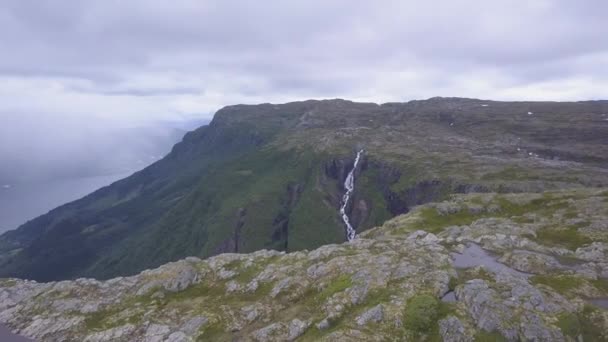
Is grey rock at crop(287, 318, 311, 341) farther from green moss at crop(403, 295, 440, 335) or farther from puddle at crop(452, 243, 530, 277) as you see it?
puddle at crop(452, 243, 530, 277)

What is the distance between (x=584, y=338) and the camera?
1422 inches

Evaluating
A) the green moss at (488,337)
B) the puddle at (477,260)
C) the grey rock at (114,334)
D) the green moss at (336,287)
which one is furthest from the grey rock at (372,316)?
the grey rock at (114,334)


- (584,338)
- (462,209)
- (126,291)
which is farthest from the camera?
(462,209)

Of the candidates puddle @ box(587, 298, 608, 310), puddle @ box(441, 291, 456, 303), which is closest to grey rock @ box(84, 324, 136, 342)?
puddle @ box(441, 291, 456, 303)

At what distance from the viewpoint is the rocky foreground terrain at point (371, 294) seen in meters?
39.5

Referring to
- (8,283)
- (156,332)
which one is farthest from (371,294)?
(8,283)

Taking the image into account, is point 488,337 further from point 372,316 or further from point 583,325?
point 372,316

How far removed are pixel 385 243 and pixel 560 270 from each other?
25954mm

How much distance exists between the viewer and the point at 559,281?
4797 centimetres

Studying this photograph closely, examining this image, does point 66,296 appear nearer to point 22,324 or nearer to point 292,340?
point 22,324

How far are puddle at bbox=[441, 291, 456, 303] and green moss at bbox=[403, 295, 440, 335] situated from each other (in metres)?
2.36

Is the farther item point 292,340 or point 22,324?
point 22,324

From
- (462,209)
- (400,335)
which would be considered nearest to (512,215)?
(462,209)

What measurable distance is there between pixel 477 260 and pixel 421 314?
23.1 m
